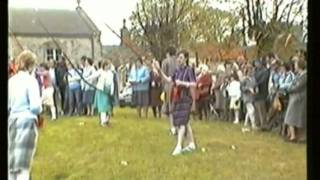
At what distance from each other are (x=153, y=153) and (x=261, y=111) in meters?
0.35

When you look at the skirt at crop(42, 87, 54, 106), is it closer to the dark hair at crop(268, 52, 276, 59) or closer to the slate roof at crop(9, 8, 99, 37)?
the slate roof at crop(9, 8, 99, 37)

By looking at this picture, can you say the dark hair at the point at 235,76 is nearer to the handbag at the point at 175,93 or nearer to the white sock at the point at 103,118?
the handbag at the point at 175,93

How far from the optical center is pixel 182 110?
5.06 ft

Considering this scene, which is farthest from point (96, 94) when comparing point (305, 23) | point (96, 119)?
point (305, 23)

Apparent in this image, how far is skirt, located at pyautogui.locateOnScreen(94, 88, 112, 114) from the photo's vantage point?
149cm

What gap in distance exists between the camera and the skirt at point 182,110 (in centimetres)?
152

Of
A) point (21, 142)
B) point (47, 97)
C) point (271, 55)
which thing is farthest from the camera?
point (271, 55)

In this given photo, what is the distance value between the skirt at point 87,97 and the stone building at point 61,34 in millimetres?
105

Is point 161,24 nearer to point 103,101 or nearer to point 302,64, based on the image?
point 103,101

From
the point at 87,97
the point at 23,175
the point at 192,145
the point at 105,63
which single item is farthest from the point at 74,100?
the point at 192,145

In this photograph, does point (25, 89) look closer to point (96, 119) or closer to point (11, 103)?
point (11, 103)

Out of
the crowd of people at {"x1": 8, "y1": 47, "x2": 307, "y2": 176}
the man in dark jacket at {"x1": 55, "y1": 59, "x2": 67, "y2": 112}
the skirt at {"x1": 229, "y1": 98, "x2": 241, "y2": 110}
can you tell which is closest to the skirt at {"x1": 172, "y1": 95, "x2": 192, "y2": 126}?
the crowd of people at {"x1": 8, "y1": 47, "x2": 307, "y2": 176}

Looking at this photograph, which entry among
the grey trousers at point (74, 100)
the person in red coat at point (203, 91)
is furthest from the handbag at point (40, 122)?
the person in red coat at point (203, 91)
